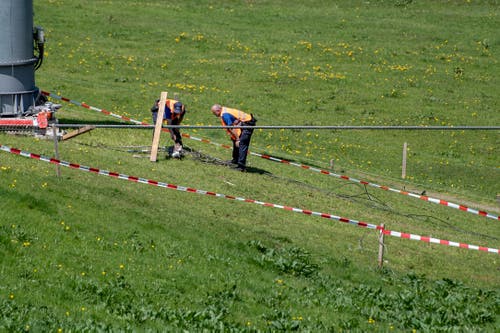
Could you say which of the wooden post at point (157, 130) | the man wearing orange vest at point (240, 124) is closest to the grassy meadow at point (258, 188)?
the wooden post at point (157, 130)

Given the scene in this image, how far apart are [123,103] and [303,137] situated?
6.61 meters

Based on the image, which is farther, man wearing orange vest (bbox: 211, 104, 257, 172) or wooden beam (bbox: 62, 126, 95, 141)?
wooden beam (bbox: 62, 126, 95, 141)

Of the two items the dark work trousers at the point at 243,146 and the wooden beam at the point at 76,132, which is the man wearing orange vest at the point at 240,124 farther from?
the wooden beam at the point at 76,132

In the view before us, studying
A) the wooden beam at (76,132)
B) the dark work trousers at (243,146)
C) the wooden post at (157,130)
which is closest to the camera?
the wooden post at (157,130)

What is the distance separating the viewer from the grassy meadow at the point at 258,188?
521 inches

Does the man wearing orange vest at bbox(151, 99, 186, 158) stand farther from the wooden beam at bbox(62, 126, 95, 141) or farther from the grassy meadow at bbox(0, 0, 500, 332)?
the wooden beam at bbox(62, 126, 95, 141)

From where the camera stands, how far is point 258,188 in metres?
21.9

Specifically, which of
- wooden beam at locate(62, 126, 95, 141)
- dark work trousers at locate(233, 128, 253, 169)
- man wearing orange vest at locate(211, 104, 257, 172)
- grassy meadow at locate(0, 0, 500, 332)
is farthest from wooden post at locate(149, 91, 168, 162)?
dark work trousers at locate(233, 128, 253, 169)

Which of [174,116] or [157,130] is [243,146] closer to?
[174,116]

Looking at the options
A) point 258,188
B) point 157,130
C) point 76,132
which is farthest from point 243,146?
point 76,132

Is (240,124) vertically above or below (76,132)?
above

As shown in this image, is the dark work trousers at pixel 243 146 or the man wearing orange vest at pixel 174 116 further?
the man wearing orange vest at pixel 174 116

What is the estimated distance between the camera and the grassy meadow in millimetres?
13242

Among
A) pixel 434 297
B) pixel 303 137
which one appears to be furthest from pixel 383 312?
pixel 303 137
